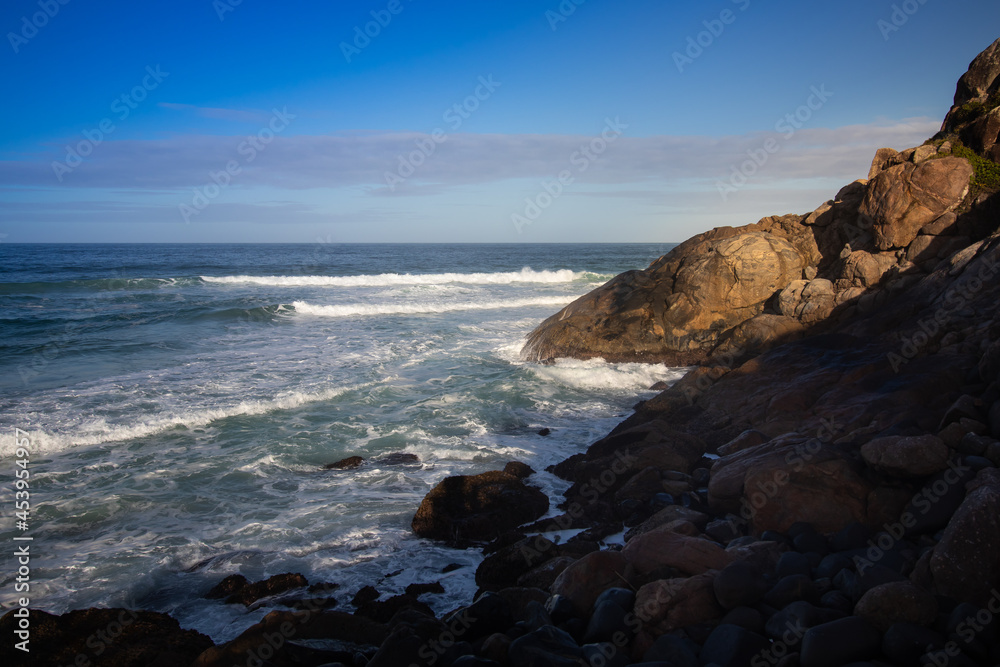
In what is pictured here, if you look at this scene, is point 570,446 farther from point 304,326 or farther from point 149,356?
point 304,326

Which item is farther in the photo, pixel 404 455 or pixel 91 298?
pixel 91 298

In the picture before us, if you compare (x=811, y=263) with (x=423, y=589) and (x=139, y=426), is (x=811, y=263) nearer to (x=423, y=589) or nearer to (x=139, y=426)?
(x=423, y=589)

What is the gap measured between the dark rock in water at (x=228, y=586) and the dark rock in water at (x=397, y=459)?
3582mm

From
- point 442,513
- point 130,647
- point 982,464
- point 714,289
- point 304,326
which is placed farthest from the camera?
point 304,326

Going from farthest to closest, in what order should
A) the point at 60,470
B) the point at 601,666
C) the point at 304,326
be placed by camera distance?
the point at 304,326 < the point at 60,470 < the point at 601,666

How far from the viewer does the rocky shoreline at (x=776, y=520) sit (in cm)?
412

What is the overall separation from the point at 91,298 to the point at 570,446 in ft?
101

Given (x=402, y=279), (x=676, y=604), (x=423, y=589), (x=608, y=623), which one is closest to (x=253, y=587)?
(x=423, y=589)

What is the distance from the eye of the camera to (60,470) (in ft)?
30.9

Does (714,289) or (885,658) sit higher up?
(714,289)

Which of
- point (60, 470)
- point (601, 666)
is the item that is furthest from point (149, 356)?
point (601, 666)

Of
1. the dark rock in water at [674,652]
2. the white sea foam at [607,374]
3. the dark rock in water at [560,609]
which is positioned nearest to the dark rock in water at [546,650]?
the dark rock in water at [560,609]

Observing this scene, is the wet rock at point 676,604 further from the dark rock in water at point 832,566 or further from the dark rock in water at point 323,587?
the dark rock in water at point 323,587

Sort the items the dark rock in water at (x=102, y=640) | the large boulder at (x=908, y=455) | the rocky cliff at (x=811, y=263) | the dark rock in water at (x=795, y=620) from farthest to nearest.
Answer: the rocky cliff at (x=811, y=263) → the large boulder at (x=908, y=455) → the dark rock in water at (x=102, y=640) → the dark rock in water at (x=795, y=620)
